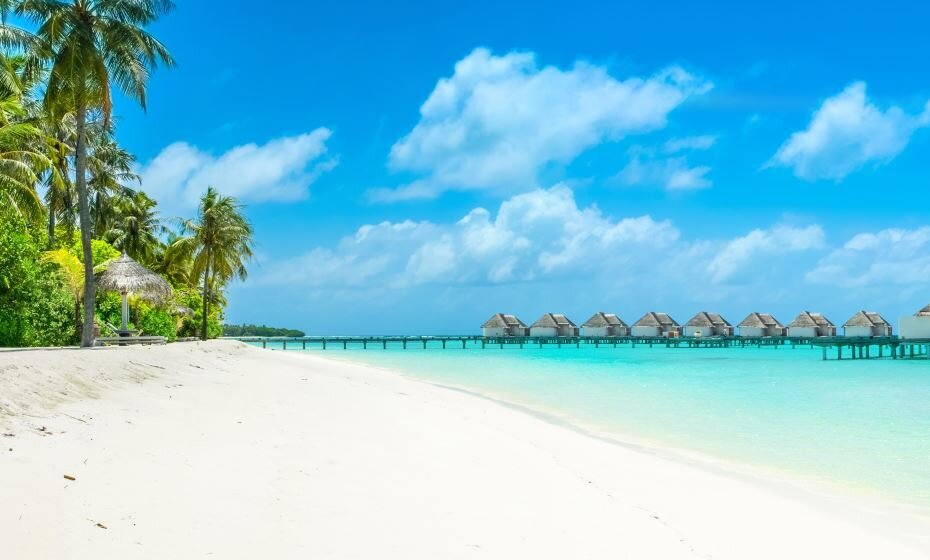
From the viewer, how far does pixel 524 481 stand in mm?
5742

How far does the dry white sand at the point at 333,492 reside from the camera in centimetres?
357

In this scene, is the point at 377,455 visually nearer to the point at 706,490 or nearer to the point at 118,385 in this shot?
the point at 706,490

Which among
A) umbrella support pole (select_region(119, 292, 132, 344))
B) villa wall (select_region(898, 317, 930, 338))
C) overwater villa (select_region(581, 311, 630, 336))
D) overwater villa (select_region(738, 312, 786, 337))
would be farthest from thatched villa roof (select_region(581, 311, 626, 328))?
umbrella support pole (select_region(119, 292, 132, 344))

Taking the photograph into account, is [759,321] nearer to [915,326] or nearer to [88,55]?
[915,326]

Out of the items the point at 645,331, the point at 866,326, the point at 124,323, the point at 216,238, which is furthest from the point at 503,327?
the point at 124,323

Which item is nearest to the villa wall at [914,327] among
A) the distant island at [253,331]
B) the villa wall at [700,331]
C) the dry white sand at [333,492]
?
the villa wall at [700,331]

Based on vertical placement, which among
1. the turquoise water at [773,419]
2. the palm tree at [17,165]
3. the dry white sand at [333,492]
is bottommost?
the turquoise water at [773,419]

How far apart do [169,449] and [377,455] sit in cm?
172

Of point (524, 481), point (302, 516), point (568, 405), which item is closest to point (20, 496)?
point (302, 516)

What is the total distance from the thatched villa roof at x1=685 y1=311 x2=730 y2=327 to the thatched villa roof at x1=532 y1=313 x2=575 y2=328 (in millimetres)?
12099

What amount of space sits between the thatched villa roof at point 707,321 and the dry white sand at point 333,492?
2589 inches

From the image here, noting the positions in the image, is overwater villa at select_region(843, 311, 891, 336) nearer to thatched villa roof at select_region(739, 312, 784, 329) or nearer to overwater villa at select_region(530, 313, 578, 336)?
thatched villa roof at select_region(739, 312, 784, 329)

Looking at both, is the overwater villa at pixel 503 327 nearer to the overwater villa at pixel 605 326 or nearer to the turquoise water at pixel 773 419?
the overwater villa at pixel 605 326

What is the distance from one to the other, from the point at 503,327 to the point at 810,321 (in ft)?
94.2
